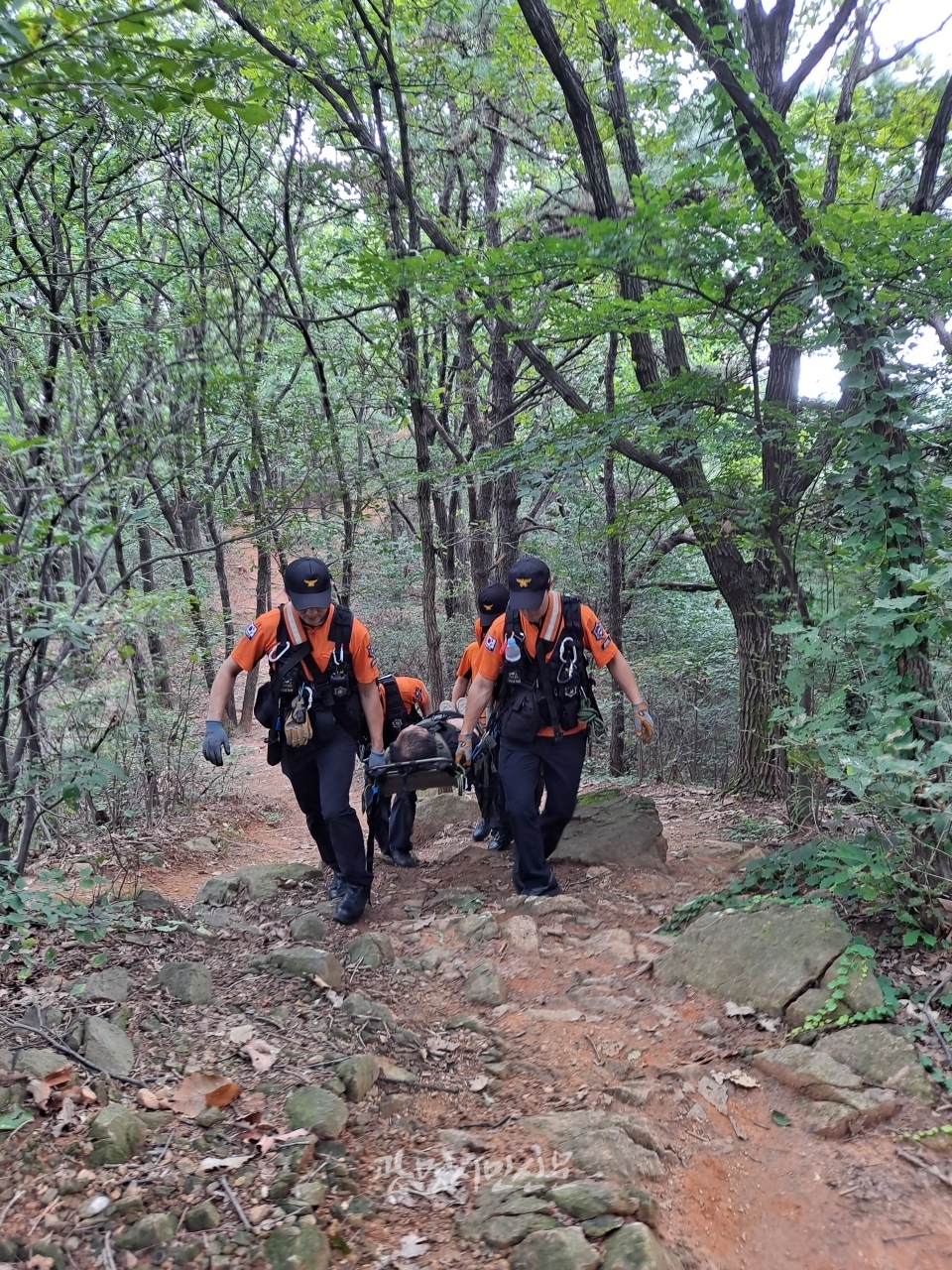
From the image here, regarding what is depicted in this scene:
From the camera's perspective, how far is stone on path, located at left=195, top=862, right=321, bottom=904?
5449mm

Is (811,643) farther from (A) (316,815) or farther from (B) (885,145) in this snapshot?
(B) (885,145)

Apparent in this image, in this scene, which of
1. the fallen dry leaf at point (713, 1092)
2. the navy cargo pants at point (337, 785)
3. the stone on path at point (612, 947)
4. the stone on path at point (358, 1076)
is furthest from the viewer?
the navy cargo pants at point (337, 785)

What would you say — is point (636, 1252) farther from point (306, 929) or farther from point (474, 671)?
point (474, 671)

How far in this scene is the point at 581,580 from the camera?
13.9 meters

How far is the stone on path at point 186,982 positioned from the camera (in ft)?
11.2

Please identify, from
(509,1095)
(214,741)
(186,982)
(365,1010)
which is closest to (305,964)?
(365,1010)

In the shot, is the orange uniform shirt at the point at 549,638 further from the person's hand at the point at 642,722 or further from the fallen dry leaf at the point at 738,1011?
the fallen dry leaf at the point at 738,1011

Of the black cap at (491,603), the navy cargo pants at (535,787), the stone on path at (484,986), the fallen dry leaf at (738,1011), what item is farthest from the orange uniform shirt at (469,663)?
the fallen dry leaf at (738,1011)

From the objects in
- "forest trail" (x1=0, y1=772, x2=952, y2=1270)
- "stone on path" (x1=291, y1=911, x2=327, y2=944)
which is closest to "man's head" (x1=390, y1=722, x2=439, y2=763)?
"forest trail" (x1=0, y1=772, x2=952, y2=1270)

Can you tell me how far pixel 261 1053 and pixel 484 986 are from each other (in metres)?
1.25

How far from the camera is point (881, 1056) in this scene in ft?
10.1

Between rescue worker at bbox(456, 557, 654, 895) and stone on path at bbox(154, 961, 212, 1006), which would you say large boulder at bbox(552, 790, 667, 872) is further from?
stone on path at bbox(154, 961, 212, 1006)

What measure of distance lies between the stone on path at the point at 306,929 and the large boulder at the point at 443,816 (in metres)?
3.10

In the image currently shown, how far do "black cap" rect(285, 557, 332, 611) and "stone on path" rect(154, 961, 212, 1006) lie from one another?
2081 millimetres
